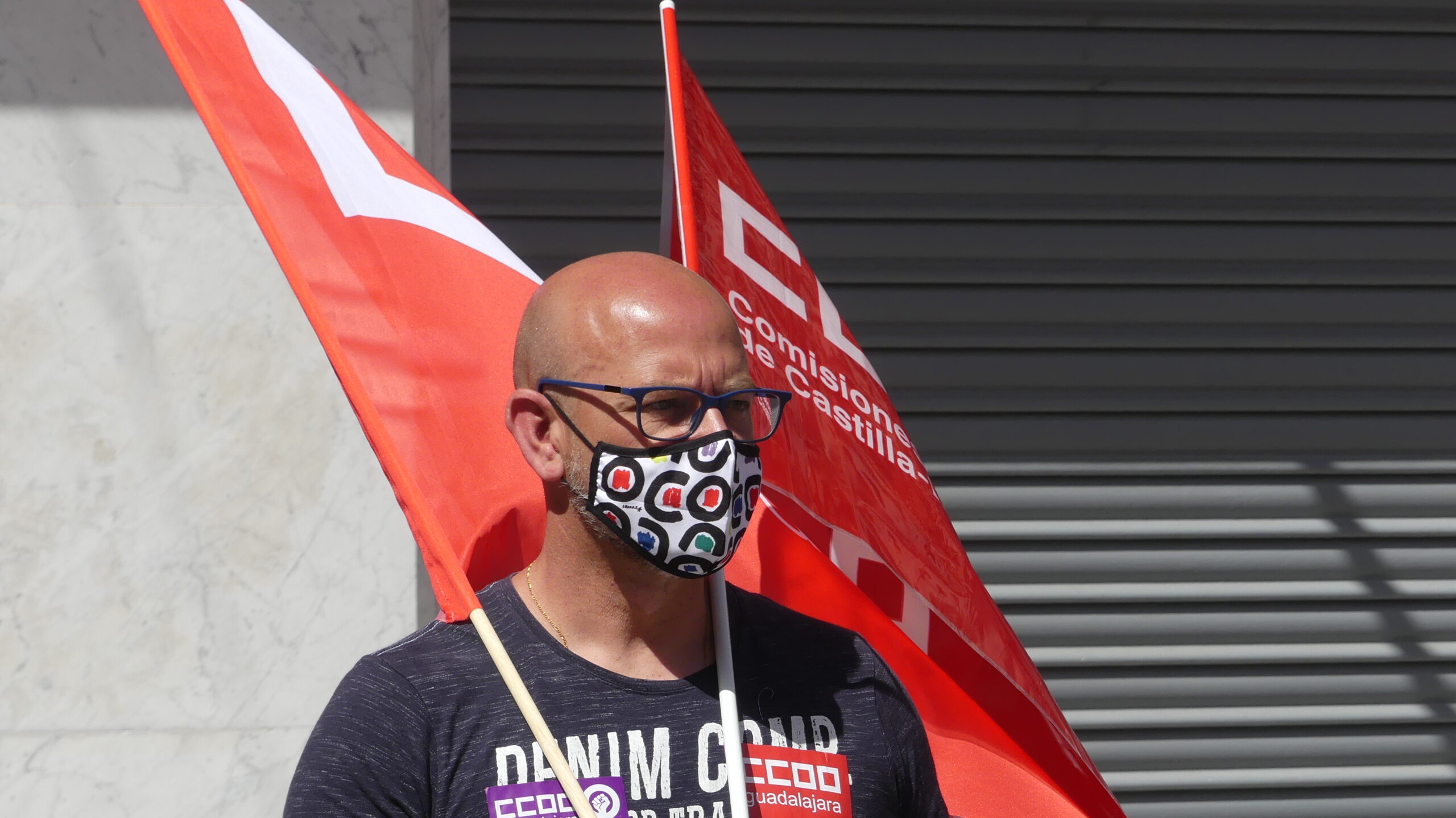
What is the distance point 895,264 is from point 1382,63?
185 cm

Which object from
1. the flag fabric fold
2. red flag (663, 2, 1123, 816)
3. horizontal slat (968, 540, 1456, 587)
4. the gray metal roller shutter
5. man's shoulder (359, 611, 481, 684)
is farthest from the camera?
horizontal slat (968, 540, 1456, 587)

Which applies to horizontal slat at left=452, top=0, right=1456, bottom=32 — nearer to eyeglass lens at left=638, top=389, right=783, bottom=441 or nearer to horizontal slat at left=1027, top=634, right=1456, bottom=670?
horizontal slat at left=1027, top=634, right=1456, bottom=670

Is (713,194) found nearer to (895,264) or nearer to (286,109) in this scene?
(286,109)

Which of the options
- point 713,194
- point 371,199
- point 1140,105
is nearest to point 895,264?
point 1140,105

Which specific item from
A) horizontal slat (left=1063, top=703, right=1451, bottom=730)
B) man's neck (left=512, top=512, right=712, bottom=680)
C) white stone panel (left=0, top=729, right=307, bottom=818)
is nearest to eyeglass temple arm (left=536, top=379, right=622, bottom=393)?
man's neck (left=512, top=512, right=712, bottom=680)

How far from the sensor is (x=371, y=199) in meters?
2.31

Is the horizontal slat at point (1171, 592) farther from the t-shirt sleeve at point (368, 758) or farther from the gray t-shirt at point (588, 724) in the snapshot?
the t-shirt sleeve at point (368, 758)

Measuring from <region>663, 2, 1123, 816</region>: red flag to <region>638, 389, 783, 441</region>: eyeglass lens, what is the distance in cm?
52

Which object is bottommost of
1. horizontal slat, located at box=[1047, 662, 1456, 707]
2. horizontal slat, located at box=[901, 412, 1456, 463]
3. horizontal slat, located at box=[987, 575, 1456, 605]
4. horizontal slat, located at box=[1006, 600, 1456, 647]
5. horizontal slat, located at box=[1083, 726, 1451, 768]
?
horizontal slat, located at box=[1083, 726, 1451, 768]

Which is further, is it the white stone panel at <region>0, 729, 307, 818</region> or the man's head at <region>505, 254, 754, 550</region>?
the white stone panel at <region>0, 729, 307, 818</region>

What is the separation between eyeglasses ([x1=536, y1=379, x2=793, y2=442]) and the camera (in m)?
1.64

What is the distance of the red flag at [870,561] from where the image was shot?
7.57ft

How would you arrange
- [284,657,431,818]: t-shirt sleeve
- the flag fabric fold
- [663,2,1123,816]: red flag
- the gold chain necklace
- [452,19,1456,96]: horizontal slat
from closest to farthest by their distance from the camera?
[284,657,431,818]: t-shirt sleeve
the gold chain necklace
the flag fabric fold
[663,2,1123,816]: red flag
[452,19,1456,96]: horizontal slat

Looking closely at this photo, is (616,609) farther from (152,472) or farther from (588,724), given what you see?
(152,472)
